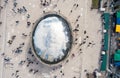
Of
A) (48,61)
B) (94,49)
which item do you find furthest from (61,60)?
(94,49)

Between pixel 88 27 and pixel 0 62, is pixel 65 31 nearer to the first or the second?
pixel 88 27

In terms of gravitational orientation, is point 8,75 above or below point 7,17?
below

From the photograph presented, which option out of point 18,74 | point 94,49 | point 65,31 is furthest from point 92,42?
point 18,74

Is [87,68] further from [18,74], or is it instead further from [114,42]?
[18,74]

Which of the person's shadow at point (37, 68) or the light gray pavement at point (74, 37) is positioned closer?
the light gray pavement at point (74, 37)

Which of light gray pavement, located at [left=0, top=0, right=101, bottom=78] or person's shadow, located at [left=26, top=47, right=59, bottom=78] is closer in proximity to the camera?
light gray pavement, located at [left=0, top=0, right=101, bottom=78]

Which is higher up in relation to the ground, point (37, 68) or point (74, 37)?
point (74, 37)

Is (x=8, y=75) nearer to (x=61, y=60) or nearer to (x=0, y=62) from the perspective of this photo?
(x=0, y=62)

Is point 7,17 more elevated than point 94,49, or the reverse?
point 7,17

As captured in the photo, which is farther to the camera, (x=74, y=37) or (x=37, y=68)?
(x=37, y=68)

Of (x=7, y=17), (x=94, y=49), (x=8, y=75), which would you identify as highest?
(x=7, y=17)
